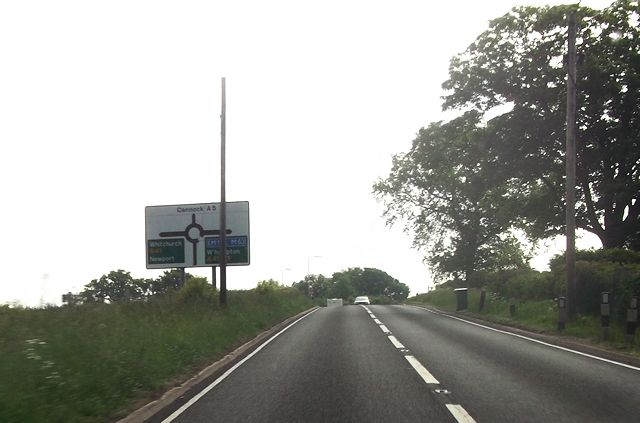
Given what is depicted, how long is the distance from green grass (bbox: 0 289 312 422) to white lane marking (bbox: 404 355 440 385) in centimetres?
406

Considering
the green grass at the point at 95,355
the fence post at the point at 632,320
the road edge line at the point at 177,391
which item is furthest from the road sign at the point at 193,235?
the fence post at the point at 632,320

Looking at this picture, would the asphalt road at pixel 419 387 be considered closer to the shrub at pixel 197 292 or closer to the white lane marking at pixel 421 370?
the white lane marking at pixel 421 370

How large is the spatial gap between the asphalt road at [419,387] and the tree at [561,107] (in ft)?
51.9

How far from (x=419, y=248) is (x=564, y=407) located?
1664 inches

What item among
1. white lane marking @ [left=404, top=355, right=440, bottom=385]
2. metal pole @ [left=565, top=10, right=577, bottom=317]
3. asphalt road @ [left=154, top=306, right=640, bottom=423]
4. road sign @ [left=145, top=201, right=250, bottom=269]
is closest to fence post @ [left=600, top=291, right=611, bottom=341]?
asphalt road @ [left=154, top=306, right=640, bottom=423]

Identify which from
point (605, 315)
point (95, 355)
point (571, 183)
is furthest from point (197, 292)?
point (95, 355)

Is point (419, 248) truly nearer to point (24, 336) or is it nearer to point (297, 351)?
point (297, 351)

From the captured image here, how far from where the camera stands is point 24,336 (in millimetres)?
10734

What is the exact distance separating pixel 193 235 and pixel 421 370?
2304 cm

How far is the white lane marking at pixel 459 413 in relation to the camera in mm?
6824

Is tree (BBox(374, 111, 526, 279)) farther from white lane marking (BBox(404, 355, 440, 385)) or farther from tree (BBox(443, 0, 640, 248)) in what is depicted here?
white lane marking (BBox(404, 355, 440, 385))

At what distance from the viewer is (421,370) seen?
10578mm

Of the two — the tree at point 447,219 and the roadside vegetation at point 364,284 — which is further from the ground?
the tree at point 447,219

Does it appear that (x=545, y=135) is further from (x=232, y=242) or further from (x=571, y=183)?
(x=232, y=242)
